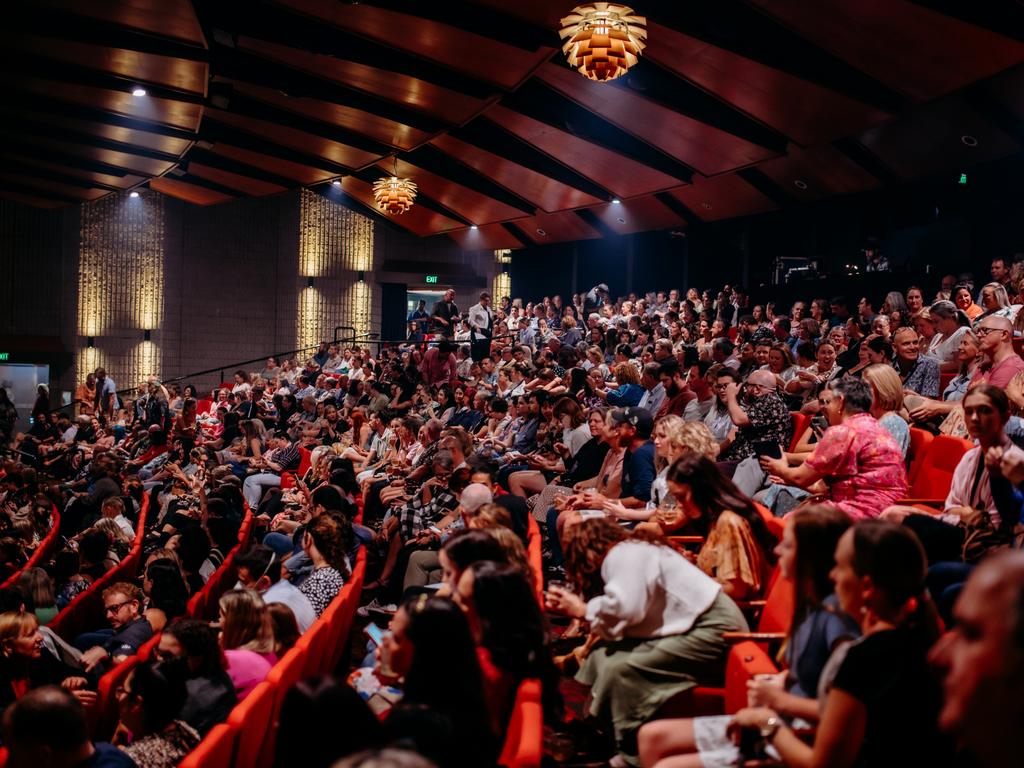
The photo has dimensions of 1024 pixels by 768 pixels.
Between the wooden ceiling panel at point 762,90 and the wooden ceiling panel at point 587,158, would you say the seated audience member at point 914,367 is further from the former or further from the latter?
the wooden ceiling panel at point 587,158

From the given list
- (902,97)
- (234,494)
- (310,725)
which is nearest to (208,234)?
(234,494)

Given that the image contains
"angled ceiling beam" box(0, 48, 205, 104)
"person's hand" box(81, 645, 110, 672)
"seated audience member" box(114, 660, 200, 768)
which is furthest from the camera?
"angled ceiling beam" box(0, 48, 205, 104)

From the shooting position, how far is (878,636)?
5.37ft

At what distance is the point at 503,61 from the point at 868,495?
584 centimetres

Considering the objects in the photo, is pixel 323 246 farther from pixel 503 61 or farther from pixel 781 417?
pixel 781 417

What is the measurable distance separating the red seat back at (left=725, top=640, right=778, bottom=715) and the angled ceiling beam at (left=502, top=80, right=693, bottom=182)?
7990 mm

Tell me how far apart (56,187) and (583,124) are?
834 centimetres

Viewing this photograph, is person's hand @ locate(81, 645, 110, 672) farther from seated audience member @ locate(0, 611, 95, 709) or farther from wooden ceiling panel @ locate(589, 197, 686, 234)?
wooden ceiling panel @ locate(589, 197, 686, 234)

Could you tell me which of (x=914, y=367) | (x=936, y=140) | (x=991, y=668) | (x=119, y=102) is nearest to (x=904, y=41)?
(x=936, y=140)

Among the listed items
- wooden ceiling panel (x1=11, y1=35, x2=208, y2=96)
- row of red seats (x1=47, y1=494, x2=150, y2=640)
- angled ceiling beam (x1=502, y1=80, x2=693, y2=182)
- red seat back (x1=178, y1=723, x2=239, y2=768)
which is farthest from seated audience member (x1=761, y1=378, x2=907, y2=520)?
angled ceiling beam (x1=502, y1=80, x2=693, y2=182)

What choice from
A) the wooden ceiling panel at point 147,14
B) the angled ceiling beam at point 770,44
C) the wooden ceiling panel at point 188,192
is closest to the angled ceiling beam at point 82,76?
the wooden ceiling panel at point 147,14

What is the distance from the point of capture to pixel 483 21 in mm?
7215

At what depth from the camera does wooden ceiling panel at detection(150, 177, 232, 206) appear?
14438mm

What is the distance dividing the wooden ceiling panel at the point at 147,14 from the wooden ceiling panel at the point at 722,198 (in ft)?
19.4
